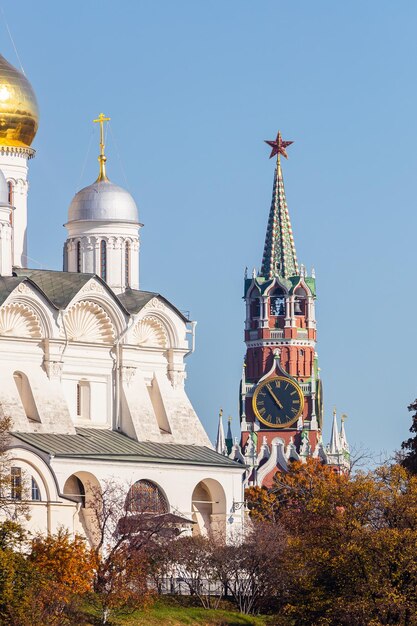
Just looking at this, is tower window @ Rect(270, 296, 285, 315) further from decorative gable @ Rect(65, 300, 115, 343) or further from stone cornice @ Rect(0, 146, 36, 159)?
decorative gable @ Rect(65, 300, 115, 343)

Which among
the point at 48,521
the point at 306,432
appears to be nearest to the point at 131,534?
the point at 48,521

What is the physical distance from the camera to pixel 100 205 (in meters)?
72.8

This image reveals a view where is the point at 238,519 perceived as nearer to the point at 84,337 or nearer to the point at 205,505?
the point at 205,505

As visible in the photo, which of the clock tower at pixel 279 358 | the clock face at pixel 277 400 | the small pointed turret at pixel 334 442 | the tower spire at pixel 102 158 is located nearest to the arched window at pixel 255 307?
the clock tower at pixel 279 358

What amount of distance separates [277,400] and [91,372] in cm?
5527

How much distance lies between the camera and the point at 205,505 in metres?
70.8

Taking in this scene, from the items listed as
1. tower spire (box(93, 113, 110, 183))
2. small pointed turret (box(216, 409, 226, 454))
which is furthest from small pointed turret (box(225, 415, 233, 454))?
tower spire (box(93, 113, 110, 183))

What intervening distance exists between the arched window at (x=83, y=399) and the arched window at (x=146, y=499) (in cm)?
339

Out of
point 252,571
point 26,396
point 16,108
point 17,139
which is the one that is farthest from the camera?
point 17,139

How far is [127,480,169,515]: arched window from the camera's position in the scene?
65062 millimetres

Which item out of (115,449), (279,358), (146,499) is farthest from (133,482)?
(279,358)

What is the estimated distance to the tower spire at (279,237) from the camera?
5089 inches

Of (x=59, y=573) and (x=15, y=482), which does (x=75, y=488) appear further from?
(x=59, y=573)

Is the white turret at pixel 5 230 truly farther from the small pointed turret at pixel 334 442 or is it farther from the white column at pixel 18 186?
the small pointed turret at pixel 334 442
